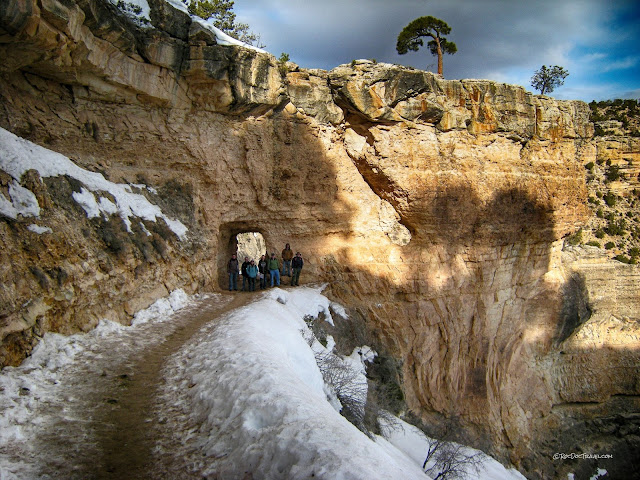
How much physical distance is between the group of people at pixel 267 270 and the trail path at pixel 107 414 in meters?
7.06

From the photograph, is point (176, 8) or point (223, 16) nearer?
point (176, 8)

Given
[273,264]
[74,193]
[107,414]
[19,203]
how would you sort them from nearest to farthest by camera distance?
[107,414] → [19,203] → [74,193] → [273,264]

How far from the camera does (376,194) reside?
1766cm

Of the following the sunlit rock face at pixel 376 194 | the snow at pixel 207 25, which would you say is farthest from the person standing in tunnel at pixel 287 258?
the snow at pixel 207 25

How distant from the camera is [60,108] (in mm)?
11719

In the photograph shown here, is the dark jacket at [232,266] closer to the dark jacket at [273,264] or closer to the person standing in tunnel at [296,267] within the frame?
the dark jacket at [273,264]

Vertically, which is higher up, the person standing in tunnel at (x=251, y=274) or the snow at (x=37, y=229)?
the snow at (x=37, y=229)

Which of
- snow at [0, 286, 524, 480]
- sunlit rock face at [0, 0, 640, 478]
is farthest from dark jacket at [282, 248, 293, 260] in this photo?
snow at [0, 286, 524, 480]

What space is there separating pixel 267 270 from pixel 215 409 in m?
10.5

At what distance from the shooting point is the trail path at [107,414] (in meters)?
4.40

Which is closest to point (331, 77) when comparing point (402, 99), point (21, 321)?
point (402, 99)

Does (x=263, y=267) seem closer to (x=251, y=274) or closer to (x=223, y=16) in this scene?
(x=251, y=274)

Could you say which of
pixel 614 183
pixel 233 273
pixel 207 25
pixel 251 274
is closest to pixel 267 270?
pixel 251 274

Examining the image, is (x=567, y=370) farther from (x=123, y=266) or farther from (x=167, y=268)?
(x=123, y=266)
